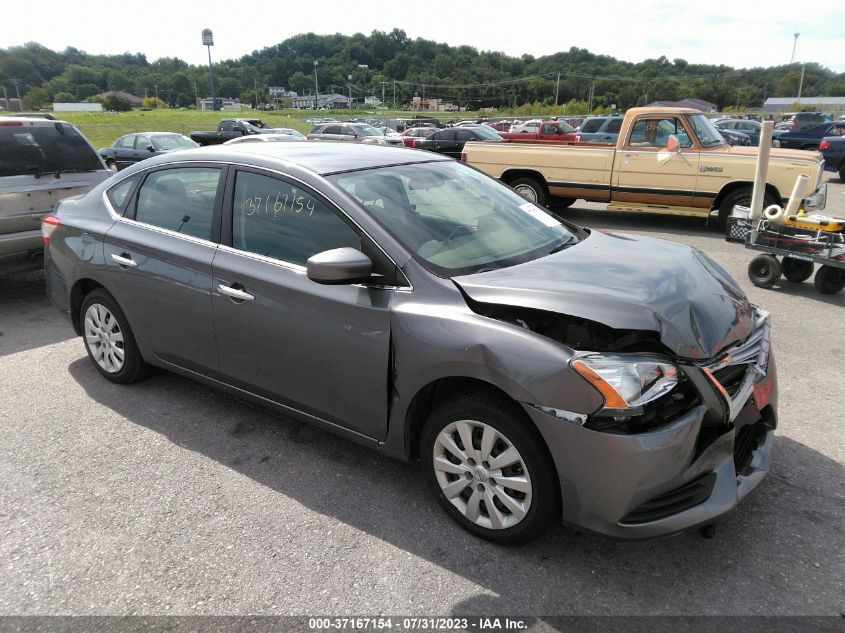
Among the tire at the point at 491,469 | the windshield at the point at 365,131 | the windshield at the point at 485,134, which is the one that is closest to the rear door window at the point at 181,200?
the tire at the point at 491,469

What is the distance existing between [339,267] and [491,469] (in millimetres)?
1107

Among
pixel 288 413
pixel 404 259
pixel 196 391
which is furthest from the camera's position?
pixel 196 391

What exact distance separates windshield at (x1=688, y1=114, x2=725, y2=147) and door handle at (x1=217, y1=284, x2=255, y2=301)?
9041 mm

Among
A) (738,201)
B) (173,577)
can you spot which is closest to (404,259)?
(173,577)

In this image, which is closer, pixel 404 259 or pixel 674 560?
→ pixel 674 560

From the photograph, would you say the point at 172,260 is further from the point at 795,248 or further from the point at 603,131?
the point at 603,131

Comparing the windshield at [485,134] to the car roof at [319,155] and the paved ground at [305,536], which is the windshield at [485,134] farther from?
the paved ground at [305,536]

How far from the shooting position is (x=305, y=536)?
9.28 ft

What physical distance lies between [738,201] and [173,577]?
9.77 meters

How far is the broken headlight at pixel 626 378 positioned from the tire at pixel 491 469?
0.34 m

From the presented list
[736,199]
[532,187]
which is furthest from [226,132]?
[736,199]

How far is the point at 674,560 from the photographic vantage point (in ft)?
8.59

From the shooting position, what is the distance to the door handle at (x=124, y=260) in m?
3.90

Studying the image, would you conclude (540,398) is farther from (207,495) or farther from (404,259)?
(207,495)
